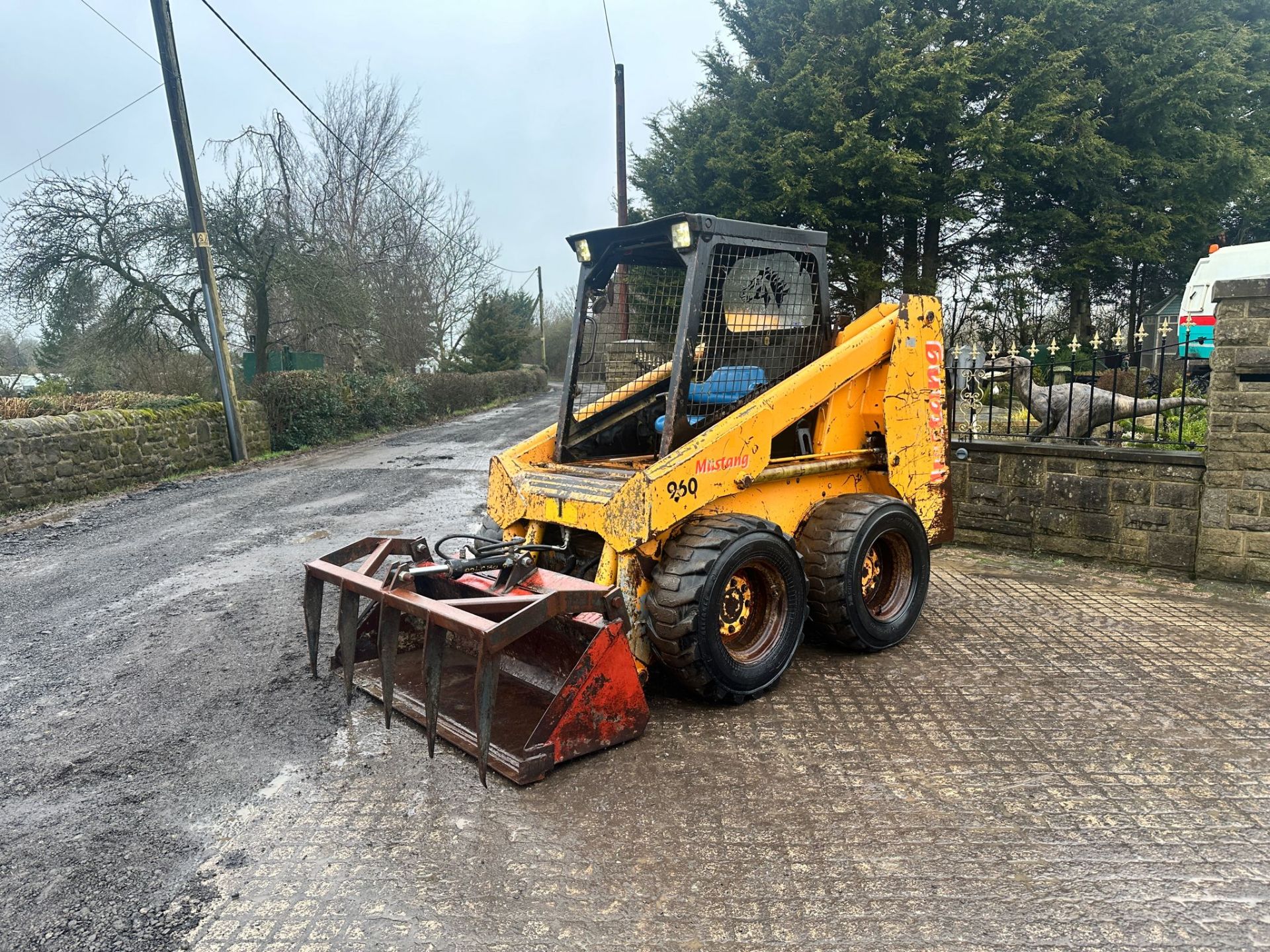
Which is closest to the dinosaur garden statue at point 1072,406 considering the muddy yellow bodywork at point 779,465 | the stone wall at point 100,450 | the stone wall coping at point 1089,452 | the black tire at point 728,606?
the stone wall coping at point 1089,452

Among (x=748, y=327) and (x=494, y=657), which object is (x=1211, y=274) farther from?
(x=494, y=657)

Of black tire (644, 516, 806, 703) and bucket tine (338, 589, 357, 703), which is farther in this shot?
bucket tine (338, 589, 357, 703)

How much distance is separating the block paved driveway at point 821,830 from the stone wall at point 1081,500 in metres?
2.07

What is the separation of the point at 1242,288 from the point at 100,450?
12.5 m

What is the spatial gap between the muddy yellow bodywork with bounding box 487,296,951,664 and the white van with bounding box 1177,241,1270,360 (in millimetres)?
8687

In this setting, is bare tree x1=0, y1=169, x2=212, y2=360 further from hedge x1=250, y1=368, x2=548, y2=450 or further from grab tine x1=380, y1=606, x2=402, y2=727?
grab tine x1=380, y1=606, x2=402, y2=727

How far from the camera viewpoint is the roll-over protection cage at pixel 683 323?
4246mm

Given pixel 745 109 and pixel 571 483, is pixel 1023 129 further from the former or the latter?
pixel 571 483

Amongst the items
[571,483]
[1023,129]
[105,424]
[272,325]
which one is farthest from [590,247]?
[272,325]

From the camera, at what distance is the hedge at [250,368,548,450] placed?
1565 centimetres

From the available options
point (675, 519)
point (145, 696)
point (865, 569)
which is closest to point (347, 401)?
point (145, 696)

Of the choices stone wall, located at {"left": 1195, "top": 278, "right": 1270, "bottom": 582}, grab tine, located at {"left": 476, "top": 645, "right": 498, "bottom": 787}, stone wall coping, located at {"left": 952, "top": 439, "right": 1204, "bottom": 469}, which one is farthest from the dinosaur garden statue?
grab tine, located at {"left": 476, "top": 645, "right": 498, "bottom": 787}

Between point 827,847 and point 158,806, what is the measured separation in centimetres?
251

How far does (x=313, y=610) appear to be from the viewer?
4.10 m
